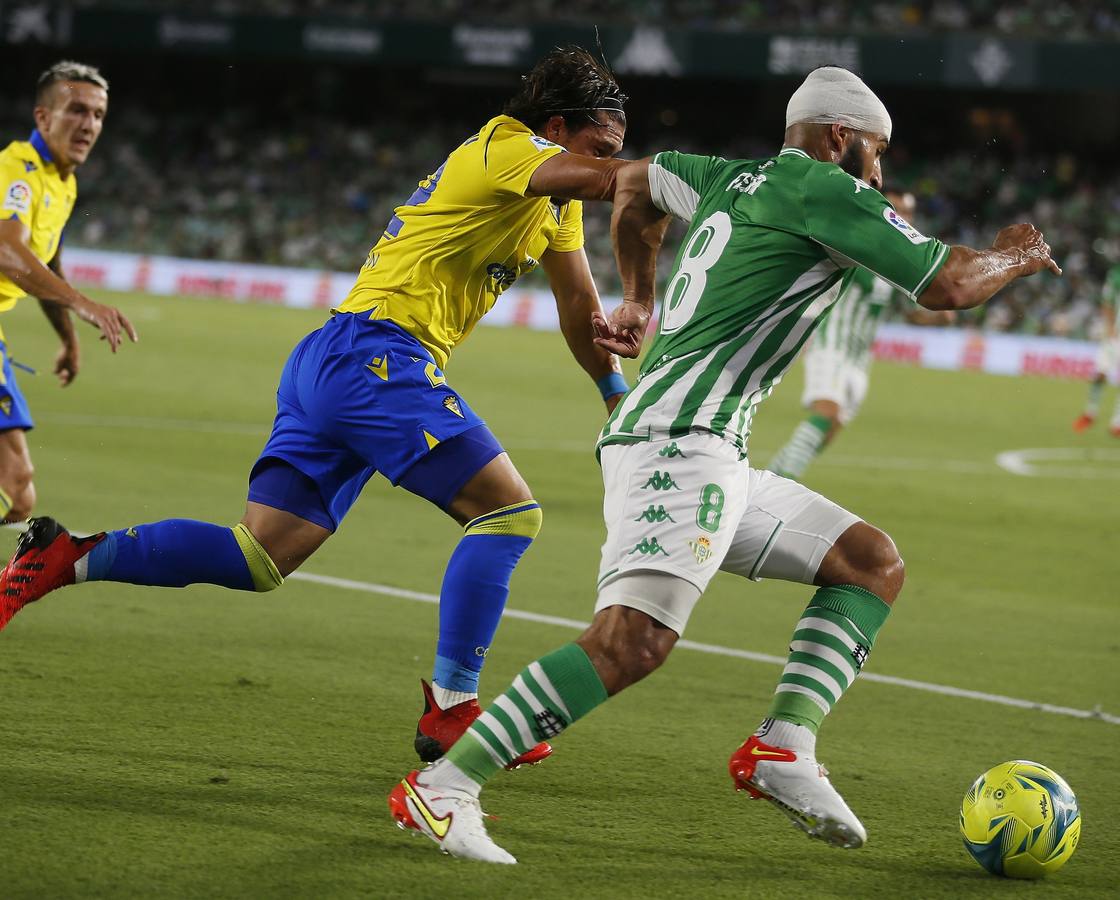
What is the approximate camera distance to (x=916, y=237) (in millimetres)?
3861

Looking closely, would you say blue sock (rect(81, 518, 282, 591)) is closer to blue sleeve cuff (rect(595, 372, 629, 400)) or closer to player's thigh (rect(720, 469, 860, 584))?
blue sleeve cuff (rect(595, 372, 629, 400))

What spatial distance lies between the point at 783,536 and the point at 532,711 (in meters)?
0.88

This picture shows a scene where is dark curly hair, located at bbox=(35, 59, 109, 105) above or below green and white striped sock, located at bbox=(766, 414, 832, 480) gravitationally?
above

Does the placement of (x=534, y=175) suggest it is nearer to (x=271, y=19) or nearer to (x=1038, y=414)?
(x=1038, y=414)

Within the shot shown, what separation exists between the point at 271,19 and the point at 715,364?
38135 millimetres

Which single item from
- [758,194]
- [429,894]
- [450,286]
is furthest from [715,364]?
[429,894]

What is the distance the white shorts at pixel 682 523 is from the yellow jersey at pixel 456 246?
960 millimetres

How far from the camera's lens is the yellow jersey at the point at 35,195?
6844 mm

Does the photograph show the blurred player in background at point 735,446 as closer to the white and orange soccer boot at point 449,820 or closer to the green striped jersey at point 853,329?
the white and orange soccer boot at point 449,820

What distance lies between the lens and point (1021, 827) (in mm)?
4051

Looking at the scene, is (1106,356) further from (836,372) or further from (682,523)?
(682,523)

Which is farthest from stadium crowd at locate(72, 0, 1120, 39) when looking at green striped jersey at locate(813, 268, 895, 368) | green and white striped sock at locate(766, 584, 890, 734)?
green and white striped sock at locate(766, 584, 890, 734)

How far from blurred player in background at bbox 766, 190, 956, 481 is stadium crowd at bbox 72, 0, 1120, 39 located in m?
24.0

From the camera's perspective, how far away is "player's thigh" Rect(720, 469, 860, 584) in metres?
4.27
